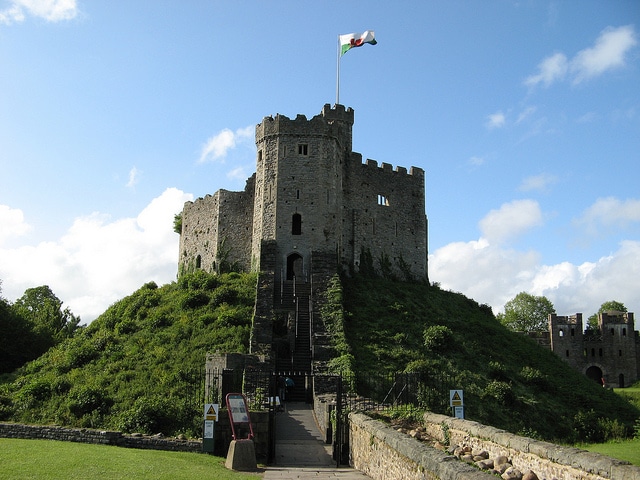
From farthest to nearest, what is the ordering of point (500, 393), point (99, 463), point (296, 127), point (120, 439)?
point (296, 127) < point (500, 393) < point (120, 439) < point (99, 463)

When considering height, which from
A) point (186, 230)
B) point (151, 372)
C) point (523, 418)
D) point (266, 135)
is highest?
point (266, 135)

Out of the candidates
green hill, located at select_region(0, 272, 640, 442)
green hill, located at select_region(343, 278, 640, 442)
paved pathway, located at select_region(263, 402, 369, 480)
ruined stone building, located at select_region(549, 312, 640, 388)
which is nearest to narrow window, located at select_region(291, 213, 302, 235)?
green hill, located at select_region(0, 272, 640, 442)

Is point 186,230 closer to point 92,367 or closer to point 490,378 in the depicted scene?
point 92,367

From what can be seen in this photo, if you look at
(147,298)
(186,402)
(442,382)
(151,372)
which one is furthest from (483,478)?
(147,298)

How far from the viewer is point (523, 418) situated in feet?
89.1

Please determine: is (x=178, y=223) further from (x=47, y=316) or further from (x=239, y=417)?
(x=239, y=417)

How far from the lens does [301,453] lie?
19.0 metres

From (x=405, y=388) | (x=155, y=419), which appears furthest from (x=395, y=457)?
(x=155, y=419)

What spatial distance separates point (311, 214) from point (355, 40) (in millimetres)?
12985

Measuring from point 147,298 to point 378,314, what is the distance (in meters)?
13.3

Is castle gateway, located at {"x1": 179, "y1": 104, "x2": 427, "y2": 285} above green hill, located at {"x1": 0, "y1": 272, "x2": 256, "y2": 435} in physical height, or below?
above

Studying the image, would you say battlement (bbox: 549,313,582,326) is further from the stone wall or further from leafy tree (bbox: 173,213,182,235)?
the stone wall

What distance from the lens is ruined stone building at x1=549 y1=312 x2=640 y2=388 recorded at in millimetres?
73125

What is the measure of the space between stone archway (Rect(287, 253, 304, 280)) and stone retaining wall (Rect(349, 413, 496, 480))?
20714 mm
